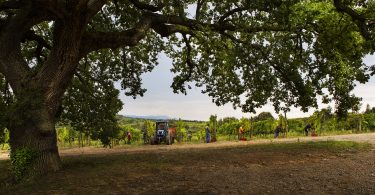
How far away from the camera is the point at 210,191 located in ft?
34.6

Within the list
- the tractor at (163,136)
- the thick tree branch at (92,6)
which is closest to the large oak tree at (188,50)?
the thick tree branch at (92,6)

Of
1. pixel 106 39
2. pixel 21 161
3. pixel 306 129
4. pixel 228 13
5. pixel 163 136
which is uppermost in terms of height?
pixel 228 13

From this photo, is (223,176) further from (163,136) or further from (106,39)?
(163,136)

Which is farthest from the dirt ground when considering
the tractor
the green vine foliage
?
the tractor

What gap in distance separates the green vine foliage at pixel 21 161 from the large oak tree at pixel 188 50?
0.16ft

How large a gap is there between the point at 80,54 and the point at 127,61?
7236 mm

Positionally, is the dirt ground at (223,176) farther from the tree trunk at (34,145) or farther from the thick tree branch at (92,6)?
the thick tree branch at (92,6)

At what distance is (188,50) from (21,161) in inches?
448

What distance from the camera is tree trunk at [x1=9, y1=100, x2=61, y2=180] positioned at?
45.7 ft

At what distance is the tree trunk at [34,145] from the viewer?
13.9 meters

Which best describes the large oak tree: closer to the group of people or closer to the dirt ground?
the dirt ground

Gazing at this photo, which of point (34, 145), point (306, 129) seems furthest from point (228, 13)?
point (306, 129)

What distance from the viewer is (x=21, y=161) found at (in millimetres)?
13945

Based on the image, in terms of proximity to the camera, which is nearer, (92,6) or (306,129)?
(92,6)
